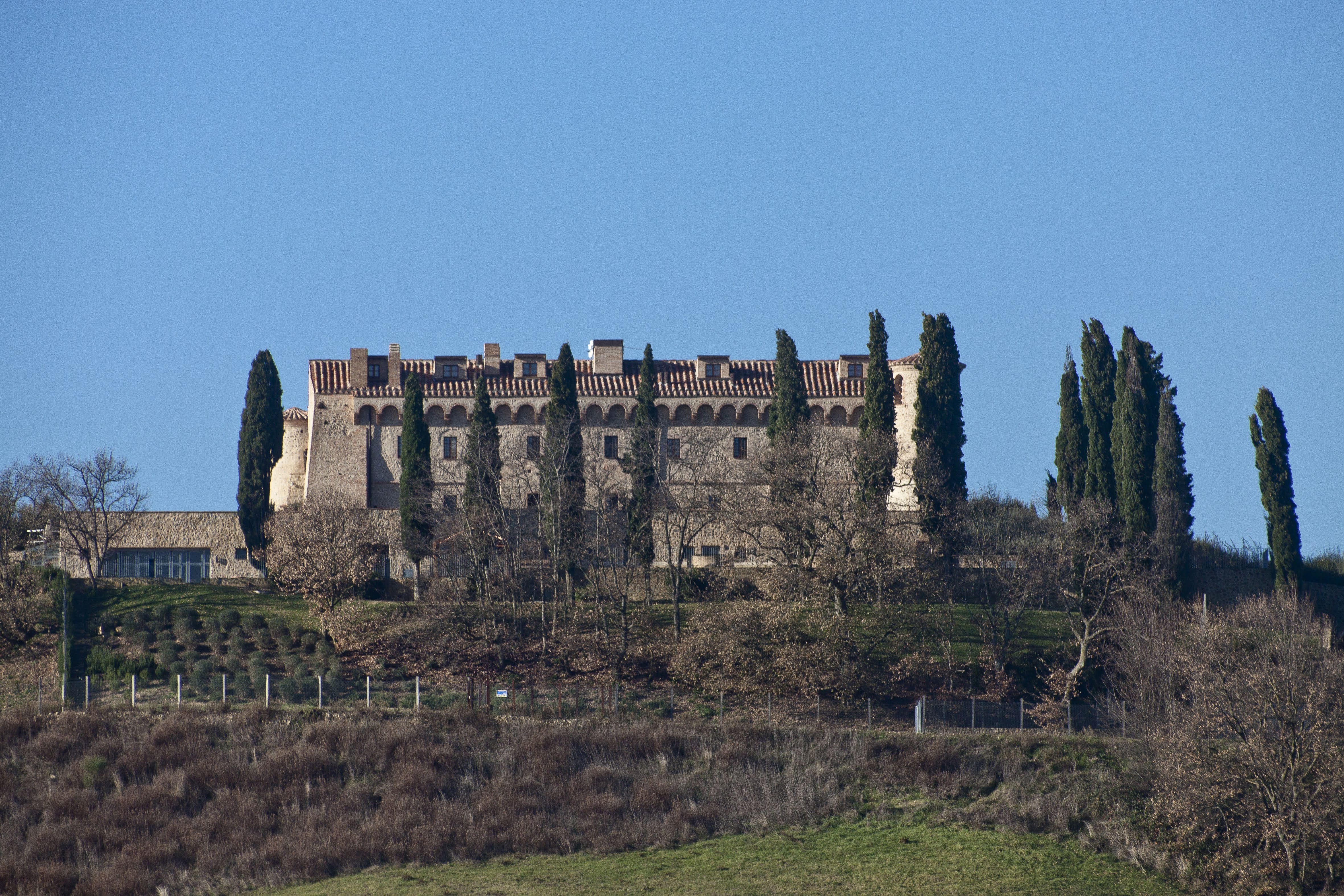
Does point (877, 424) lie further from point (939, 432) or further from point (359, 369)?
point (359, 369)

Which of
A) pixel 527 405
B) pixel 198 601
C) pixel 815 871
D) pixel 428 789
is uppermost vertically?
pixel 527 405

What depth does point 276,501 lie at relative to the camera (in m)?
71.4

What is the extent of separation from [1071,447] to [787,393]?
10889 mm

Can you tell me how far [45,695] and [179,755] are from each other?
10148 mm

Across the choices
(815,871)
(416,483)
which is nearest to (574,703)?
(815,871)

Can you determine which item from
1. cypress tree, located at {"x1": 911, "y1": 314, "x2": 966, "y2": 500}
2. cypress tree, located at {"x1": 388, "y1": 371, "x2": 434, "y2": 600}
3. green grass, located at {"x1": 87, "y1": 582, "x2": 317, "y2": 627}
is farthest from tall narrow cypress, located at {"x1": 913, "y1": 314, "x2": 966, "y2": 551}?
green grass, located at {"x1": 87, "y1": 582, "x2": 317, "y2": 627}

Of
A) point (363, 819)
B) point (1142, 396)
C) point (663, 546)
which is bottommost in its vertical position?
point (363, 819)

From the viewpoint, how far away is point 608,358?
6875 centimetres

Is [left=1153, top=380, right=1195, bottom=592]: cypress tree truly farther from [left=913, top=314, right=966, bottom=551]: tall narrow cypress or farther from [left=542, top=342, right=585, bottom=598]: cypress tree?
[left=542, top=342, right=585, bottom=598]: cypress tree

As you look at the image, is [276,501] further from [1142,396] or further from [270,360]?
[1142,396]

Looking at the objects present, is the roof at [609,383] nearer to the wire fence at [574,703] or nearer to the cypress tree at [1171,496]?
the cypress tree at [1171,496]

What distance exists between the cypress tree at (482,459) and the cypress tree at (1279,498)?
91.3 feet

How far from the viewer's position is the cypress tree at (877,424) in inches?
2084

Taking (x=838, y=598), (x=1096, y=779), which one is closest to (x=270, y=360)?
(x=838, y=598)
